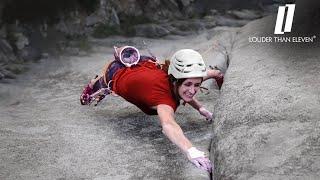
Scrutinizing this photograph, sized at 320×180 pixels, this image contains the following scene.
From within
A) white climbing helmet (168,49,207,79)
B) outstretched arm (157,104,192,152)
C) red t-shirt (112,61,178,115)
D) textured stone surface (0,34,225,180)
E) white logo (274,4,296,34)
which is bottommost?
textured stone surface (0,34,225,180)

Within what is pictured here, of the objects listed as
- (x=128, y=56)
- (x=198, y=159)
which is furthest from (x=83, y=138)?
(x=198, y=159)

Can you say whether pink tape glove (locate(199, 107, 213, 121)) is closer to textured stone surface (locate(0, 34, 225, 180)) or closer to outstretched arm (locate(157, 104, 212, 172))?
textured stone surface (locate(0, 34, 225, 180))

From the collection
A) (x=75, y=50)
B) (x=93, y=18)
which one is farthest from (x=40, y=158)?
(x=93, y=18)

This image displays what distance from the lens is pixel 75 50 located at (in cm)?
830

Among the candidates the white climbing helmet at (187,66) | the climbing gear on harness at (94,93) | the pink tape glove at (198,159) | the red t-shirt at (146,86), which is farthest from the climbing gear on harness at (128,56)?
the pink tape glove at (198,159)

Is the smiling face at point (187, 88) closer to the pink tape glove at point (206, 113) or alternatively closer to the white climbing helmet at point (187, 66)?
the white climbing helmet at point (187, 66)

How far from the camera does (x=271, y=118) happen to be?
3.32 m

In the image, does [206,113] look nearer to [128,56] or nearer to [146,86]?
[146,86]

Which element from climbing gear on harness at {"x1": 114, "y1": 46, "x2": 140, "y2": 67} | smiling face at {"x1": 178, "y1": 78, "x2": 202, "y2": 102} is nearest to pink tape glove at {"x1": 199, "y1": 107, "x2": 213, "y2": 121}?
smiling face at {"x1": 178, "y1": 78, "x2": 202, "y2": 102}

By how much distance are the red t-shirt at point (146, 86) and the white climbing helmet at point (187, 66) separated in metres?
0.15

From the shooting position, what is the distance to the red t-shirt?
387 cm

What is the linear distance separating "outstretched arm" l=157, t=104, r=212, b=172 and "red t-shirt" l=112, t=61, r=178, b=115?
0.13 m

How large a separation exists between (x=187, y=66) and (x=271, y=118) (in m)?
0.84

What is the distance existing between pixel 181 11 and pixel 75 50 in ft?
9.90
